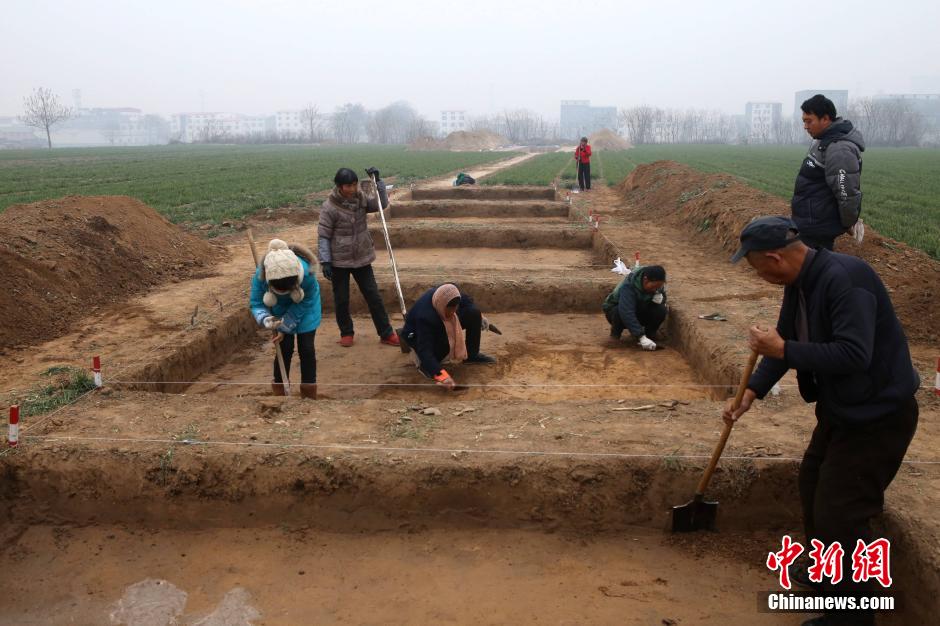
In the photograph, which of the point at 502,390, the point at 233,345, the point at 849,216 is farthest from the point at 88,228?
the point at 849,216

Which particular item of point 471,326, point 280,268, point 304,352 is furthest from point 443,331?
point 280,268

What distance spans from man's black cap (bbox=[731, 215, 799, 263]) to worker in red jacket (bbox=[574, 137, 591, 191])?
19670 millimetres

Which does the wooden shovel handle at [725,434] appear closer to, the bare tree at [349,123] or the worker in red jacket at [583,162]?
the worker in red jacket at [583,162]

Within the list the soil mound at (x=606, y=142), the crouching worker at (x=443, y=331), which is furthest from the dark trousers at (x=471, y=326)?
the soil mound at (x=606, y=142)

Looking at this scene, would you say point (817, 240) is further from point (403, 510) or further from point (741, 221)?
point (741, 221)

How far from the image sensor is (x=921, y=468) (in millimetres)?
3990

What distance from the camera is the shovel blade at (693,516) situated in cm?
408

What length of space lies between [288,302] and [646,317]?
3.79 metres

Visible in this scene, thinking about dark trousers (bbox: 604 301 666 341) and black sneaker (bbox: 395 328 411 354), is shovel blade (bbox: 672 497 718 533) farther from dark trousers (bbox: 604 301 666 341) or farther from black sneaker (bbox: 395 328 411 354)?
dark trousers (bbox: 604 301 666 341)

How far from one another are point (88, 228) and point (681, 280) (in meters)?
8.46

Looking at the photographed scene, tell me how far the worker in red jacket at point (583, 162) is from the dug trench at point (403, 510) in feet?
60.4

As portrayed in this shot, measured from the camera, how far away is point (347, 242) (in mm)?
7234

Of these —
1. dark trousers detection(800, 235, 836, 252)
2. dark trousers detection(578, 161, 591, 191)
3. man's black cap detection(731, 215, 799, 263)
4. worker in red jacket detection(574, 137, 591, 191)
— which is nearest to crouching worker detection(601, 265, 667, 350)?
dark trousers detection(800, 235, 836, 252)

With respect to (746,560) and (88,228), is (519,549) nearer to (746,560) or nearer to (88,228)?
(746,560)
